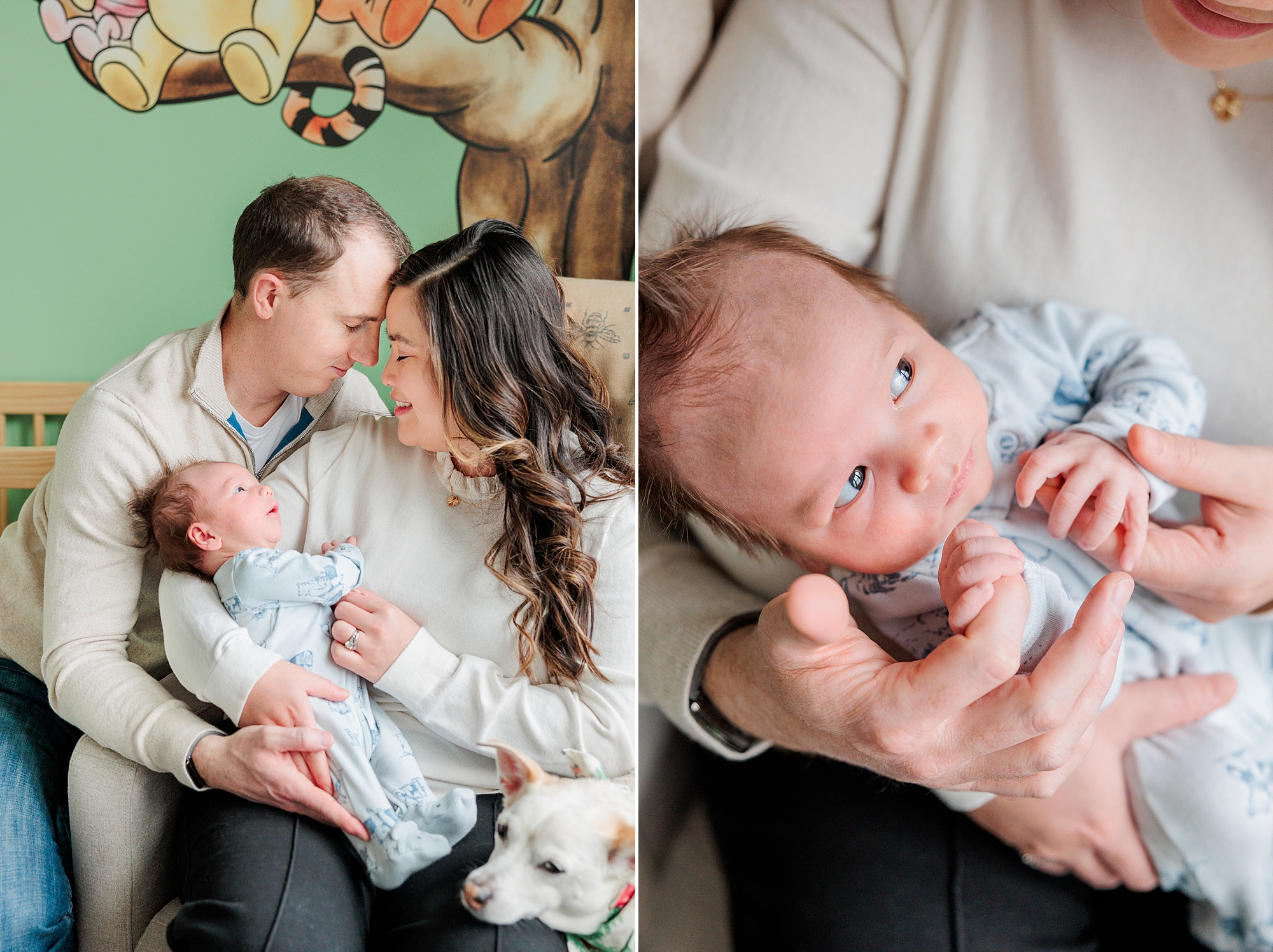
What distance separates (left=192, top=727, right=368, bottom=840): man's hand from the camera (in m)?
0.42

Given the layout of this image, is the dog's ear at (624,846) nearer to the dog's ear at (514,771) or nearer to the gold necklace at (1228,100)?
the dog's ear at (514,771)

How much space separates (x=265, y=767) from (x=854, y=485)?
41cm

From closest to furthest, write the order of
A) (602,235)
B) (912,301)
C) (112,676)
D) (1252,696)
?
(112,676), (602,235), (1252,696), (912,301)

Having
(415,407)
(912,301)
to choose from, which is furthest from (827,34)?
(415,407)

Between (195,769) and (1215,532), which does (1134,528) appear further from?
(195,769)

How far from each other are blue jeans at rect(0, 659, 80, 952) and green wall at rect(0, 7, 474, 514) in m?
0.15

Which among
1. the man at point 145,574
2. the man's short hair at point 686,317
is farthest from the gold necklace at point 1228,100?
the man at point 145,574

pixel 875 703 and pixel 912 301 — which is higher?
pixel 912 301

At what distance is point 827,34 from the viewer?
0.72m

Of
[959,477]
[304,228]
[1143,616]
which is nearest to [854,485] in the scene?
[959,477]

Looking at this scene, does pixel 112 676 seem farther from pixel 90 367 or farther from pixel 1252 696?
pixel 1252 696

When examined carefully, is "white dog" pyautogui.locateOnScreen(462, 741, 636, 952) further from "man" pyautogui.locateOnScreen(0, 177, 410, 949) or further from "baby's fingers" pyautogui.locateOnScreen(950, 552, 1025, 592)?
"baby's fingers" pyautogui.locateOnScreen(950, 552, 1025, 592)

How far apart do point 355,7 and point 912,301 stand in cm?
55

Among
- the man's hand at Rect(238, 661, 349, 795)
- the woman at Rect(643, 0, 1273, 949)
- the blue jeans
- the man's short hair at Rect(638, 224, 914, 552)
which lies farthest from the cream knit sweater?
the blue jeans
